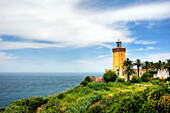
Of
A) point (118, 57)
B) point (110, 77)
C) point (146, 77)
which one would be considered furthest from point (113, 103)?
point (118, 57)

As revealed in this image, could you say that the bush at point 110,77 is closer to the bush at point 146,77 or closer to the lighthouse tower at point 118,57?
the lighthouse tower at point 118,57

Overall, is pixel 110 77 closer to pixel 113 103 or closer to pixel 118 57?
pixel 118 57

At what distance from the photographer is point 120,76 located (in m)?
46.6

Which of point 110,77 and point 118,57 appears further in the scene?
point 118,57

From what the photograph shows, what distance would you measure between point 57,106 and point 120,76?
31302 millimetres

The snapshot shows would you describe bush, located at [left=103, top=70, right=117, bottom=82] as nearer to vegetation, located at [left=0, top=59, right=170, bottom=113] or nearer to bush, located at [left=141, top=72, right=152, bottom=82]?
vegetation, located at [left=0, top=59, right=170, bottom=113]

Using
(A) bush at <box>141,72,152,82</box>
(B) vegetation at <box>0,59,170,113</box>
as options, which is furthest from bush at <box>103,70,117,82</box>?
(A) bush at <box>141,72,152,82</box>

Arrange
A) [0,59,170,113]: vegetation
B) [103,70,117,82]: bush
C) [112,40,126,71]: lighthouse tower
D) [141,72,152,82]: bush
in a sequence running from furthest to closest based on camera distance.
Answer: [112,40,126,71]: lighthouse tower → [103,70,117,82]: bush → [141,72,152,82]: bush → [0,59,170,113]: vegetation

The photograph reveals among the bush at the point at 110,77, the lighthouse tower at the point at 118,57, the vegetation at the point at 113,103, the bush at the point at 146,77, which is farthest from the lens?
the lighthouse tower at the point at 118,57

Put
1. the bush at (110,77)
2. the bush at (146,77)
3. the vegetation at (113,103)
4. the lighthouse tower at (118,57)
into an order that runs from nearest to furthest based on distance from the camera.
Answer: the vegetation at (113,103) → the bush at (146,77) → the bush at (110,77) → the lighthouse tower at (118,57)

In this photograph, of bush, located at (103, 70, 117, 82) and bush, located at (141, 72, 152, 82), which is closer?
bush, located at (141, 72, 152, 82)

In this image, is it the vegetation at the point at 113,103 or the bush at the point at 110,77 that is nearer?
the vegetation at the point at 113,103

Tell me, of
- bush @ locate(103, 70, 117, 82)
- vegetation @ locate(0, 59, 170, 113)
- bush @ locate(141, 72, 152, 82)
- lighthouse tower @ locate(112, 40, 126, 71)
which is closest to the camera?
vegetation @ locate(0, 59, 170, 113)

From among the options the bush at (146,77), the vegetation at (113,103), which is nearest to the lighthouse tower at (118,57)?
the bush at (146,77)
